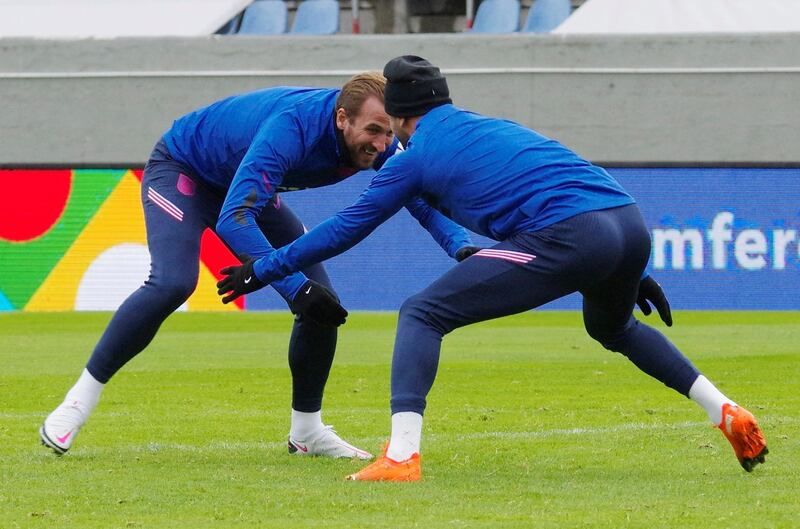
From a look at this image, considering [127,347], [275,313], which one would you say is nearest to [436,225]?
[127,347]

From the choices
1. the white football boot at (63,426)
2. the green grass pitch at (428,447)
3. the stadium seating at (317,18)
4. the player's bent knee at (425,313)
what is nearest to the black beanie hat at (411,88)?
the player's bent knee at (425,313)

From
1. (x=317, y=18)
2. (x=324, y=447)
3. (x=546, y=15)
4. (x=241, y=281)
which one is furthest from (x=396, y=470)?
(x=317, y=18)

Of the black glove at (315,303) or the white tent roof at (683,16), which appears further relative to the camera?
the white tent roof at (683,16)

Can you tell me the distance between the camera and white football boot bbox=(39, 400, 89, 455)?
6.41 meters

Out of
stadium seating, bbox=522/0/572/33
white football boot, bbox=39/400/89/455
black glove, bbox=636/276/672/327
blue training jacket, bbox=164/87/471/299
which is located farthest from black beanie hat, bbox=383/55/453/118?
stadium seating, bbox=522/0/572/33

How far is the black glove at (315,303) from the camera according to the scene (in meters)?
5.93

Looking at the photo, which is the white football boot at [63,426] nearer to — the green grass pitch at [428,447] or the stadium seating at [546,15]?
the green grass pitch at [428,447]

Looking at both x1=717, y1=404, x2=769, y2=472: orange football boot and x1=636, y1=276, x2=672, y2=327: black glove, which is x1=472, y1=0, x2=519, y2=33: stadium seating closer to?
x1=636, y1=276, x2=672, y2=327: black glove

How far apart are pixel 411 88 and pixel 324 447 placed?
6.36ft

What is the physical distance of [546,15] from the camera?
29.7m

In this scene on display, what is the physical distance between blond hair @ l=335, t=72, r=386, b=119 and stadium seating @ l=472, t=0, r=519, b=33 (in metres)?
23.7

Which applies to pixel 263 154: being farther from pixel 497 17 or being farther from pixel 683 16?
pixel 497 17

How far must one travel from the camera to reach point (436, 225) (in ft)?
21.9

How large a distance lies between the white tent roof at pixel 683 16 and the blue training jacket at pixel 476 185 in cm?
2299
